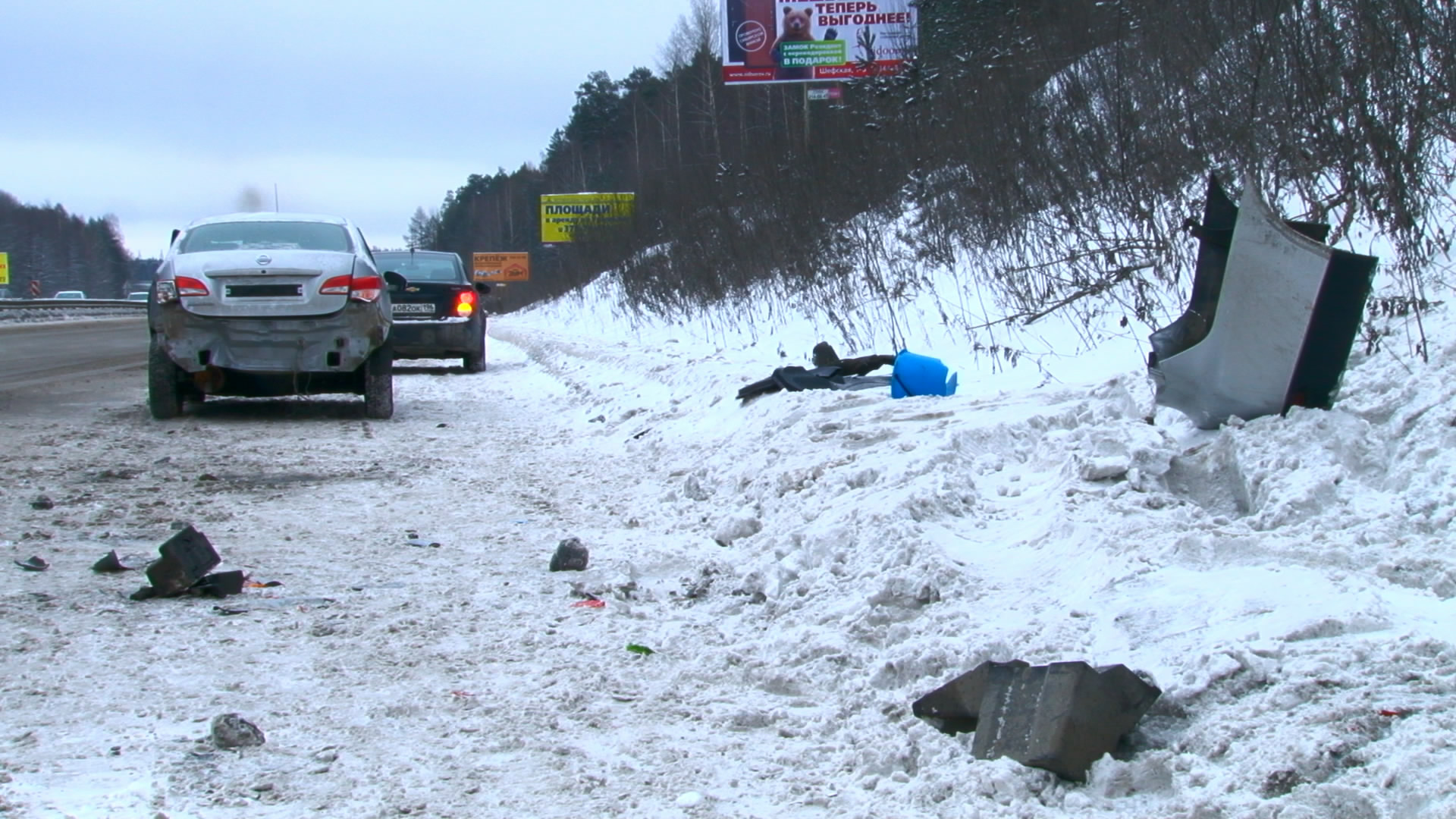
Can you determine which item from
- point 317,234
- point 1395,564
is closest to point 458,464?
point 317,234

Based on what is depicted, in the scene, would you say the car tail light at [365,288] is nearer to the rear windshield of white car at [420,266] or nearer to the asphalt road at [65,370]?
the asphalt road at [65,370]

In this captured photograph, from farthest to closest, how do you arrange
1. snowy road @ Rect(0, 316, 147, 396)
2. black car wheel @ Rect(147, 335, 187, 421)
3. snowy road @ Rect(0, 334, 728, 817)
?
snowy road @ Rect(0, 316, 147, 396) < black car wheel @ Rect(147, 335, 187, 421) < snowy road @ Rect(0, 334, 728, 817)

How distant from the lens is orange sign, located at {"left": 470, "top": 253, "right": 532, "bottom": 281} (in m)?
72.7

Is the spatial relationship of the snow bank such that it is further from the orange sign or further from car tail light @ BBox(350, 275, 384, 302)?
the orange sign

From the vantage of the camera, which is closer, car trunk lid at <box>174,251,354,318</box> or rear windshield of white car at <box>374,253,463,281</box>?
car trunk lid at <box>174,251,354,318</box>

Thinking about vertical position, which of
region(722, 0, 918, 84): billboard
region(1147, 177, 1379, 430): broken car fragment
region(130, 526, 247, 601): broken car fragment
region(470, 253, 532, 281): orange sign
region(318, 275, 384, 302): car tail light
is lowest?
region(130, 526, 247, 601): broken car fragment

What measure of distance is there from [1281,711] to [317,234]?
30.9 ft

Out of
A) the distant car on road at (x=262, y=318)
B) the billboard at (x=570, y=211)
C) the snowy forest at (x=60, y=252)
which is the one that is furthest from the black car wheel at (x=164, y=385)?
the snowy forest at (x=60, y=252)

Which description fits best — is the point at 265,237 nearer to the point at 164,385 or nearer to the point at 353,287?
the point at 353,287

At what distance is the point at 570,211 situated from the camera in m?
59.7

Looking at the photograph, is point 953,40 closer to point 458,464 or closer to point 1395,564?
point 458,464

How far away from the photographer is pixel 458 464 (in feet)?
26.4

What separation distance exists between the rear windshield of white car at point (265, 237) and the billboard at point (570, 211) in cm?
3121

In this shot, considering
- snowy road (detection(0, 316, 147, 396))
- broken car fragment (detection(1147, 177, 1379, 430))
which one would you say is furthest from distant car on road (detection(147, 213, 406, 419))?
broken car fragment (detection(1147, 177, 1379, 430))
